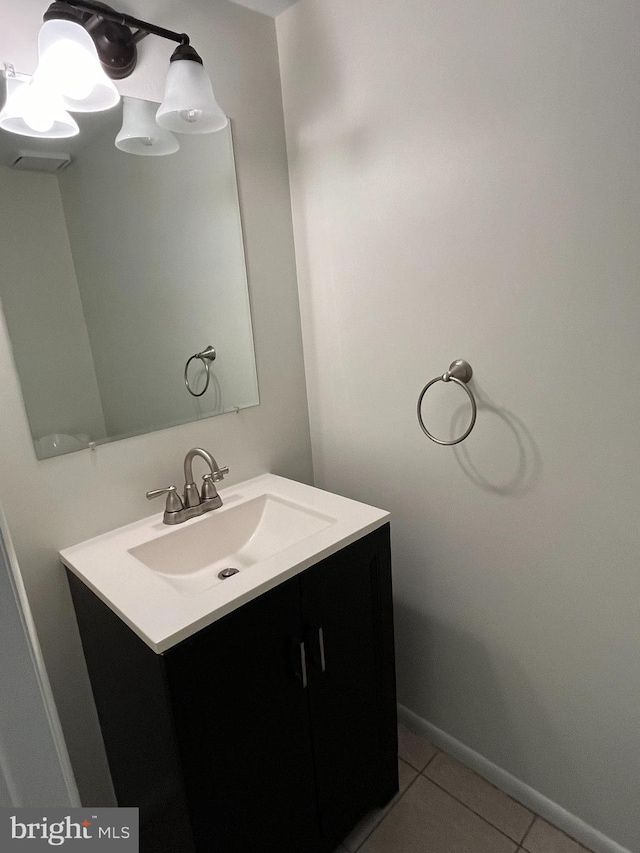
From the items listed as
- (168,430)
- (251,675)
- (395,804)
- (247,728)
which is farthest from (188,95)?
(395,804)

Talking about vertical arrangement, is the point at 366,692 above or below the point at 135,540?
below

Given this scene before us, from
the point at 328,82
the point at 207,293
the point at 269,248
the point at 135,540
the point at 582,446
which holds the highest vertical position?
the point at 328,82

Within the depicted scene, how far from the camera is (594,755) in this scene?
1.32 metres

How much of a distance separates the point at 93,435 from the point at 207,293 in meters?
0.52

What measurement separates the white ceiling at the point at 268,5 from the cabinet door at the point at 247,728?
1.52 metres

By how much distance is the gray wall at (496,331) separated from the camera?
3.47ft

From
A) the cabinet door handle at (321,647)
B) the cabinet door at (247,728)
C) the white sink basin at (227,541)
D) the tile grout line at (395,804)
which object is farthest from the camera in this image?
the tile grout line at (395,804)

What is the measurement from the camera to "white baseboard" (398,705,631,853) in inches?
53.2

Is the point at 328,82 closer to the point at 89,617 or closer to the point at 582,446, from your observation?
the point at 582,446

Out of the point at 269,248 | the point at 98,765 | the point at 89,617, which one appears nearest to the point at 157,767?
the point at 89,617

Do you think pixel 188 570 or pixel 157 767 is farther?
pixel 188 570

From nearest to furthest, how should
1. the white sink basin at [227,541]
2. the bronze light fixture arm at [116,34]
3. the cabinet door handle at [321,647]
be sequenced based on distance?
the bronze light fixture arm at [116,34], the cabinet door handle at [321,647], the white sink basin at [227,541]

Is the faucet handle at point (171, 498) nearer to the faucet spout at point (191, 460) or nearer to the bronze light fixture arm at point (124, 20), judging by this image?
the faucet spout at point (191, 460)

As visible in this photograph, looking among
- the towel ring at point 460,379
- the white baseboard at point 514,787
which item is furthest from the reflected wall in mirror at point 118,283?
the white baseboard at point 514,787
